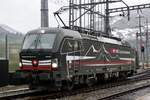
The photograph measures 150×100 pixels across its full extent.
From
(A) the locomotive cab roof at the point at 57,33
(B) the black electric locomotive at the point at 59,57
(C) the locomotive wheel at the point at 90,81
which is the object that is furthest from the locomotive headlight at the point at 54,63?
(C) the locomotive wheel at the point at 90,81

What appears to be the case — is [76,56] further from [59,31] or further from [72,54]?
[59,31]

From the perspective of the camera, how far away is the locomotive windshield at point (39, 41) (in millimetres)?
18120

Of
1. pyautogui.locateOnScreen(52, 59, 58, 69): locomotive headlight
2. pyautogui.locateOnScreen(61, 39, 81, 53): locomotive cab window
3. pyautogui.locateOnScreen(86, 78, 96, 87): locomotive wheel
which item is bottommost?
pyautogui.locateOnScreen(86, 78, 96, 87): locomotive wheel

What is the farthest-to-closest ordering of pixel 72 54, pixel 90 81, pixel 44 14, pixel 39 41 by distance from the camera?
pixel 44 14, pixel 90 81, pixel 72 54, pixel 39 41

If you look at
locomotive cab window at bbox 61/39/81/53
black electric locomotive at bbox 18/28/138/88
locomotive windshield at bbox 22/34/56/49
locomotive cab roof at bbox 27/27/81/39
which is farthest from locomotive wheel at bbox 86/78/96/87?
locomotive windshield at bbox 22/34/56/49

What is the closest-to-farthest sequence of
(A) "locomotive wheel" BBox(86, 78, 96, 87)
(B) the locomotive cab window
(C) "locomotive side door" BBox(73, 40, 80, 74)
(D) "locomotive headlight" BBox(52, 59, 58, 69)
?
1. (D) "locomotive headlight" BBox(52, 59, 58, 69)
2. (B) the locomotive cab window
3. (C) "locomotive side door" BBox(73, 40, 80, 74)
4. (A) "locomotive wheel" BBox(86, 78, 96, 87)

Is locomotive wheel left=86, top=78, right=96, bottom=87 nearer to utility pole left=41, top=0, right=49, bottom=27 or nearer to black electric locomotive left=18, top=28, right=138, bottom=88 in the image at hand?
black electric locomotive left=18, top=28, right=138, bottom=88

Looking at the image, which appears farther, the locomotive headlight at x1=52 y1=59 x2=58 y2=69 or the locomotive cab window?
the locomotive cab window

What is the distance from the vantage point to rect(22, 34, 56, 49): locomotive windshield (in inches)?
713

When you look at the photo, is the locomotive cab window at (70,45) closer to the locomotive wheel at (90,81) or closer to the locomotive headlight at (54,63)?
the locomotive headlight at (54,63)

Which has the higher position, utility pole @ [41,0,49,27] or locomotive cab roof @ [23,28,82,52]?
utility pole @ [41,0,49,27]

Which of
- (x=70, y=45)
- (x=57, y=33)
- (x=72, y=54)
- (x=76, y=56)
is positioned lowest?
(x=76, y=56)

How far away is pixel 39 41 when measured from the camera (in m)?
18.5

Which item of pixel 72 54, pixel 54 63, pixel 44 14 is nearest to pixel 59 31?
pixel 72 54
